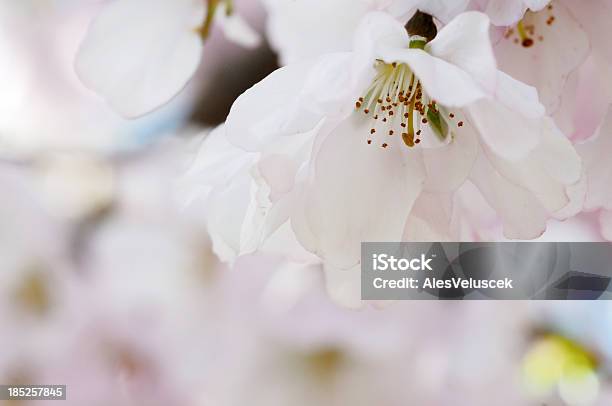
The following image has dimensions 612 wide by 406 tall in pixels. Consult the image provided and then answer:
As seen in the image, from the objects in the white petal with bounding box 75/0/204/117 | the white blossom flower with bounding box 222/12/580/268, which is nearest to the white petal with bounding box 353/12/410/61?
the white blossom flower with bounding box 222/12/580/268

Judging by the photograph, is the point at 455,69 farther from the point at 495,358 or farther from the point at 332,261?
the point at 495,358

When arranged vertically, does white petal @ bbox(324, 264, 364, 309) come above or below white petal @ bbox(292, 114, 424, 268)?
below

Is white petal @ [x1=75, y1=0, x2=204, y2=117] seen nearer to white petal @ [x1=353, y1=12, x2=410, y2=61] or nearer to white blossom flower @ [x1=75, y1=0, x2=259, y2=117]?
white blossom flower @ [x1=75, y1=0, x2=259, y2=117]

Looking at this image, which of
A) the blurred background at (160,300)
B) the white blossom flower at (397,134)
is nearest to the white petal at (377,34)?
the white blossom flower at (397,134)

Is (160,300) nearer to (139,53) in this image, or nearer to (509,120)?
(139,53)

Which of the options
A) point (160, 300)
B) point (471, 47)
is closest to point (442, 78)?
point (471, 47)

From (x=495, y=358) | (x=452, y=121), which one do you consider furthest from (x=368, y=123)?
(x=495, y=358)
